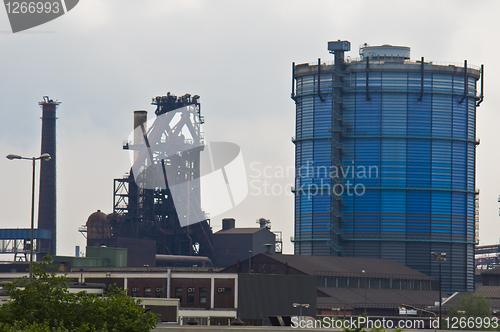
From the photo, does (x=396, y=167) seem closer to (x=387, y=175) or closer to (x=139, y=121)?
(x=387, y=175)

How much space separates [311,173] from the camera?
100188 mm

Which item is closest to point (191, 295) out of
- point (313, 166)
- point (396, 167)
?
point (313, 166)

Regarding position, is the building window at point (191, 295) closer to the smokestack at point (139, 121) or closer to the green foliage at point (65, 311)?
the green foliage at point (65, 311)

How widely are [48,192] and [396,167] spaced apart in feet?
157

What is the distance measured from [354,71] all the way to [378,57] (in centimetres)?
543

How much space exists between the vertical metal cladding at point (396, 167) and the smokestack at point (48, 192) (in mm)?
36806

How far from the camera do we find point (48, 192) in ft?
395

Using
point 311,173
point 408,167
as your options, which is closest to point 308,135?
point 311,173

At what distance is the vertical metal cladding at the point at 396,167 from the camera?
9875 centimetres

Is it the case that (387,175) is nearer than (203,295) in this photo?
No

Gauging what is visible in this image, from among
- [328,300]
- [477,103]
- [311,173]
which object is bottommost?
[328,300]

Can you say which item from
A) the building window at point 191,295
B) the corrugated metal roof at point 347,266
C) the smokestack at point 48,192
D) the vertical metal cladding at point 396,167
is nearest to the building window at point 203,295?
the building window at point 191,295

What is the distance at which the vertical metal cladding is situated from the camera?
98750mm

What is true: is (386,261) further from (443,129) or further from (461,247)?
(443,129)
